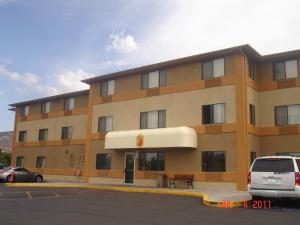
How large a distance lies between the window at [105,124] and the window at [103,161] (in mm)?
2134

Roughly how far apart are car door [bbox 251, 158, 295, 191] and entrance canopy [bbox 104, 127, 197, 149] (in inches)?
404

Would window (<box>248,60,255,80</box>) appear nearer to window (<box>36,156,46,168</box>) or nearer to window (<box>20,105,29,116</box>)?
window (<box>36,156,46,168</box>)

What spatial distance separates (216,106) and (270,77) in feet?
14.7

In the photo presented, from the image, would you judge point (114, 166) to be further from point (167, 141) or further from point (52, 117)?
point (52, 117)

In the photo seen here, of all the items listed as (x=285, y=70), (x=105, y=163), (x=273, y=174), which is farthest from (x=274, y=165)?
(x=105, y=163)

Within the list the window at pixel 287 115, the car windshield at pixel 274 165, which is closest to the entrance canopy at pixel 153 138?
the window at pixel 287 115

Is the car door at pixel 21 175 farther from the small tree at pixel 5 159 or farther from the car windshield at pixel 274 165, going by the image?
the small tree at pixel 5 159

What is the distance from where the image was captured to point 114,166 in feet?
101

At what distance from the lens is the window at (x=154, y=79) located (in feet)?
96.3

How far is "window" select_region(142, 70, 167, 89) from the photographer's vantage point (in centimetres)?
2934

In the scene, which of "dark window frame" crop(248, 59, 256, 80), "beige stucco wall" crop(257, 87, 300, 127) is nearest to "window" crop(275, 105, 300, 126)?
"beige stucco wall" crop(257, 87, 300, 127)

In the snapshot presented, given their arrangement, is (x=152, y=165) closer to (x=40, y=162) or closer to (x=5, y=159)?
(x=40, y=162)

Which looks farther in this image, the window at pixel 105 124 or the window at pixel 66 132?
the window at pixel 66 132

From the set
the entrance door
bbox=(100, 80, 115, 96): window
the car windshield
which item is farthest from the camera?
bbox=(100, 80, 115, 96): window
